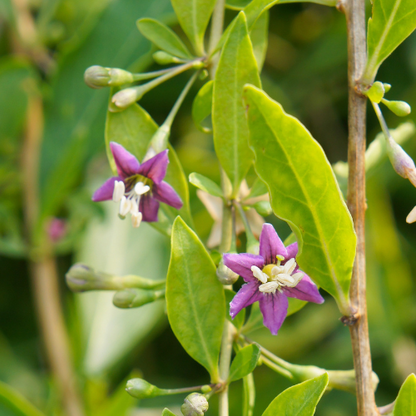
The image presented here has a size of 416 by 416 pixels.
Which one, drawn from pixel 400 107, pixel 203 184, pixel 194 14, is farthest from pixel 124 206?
pixel 400 107

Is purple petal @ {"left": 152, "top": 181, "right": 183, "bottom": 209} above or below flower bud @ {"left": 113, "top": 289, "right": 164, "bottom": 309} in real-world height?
above

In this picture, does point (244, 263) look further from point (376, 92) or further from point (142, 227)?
point (142, 227)

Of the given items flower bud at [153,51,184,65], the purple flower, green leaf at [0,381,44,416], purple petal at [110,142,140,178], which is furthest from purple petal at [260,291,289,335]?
green leaf at [0,381,44,416]

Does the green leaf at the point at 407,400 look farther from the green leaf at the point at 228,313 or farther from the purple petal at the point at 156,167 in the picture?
the purple petal at the point at 156,167

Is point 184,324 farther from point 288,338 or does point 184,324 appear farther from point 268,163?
point 288,338

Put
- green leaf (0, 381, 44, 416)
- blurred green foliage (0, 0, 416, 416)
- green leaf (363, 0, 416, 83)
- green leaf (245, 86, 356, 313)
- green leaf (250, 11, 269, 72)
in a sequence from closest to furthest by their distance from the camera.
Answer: green leaf (245, 86, 356, 313) → green leaf (363, 0, 416, 83) → green leaf (250, 11, 269, 72) → green leaf (0, 381, 44, 416) → blurred green foliage (0, 0, 416, 416)

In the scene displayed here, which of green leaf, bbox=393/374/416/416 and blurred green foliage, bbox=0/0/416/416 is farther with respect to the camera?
blurred green foliage, bbox=0/0/416/416

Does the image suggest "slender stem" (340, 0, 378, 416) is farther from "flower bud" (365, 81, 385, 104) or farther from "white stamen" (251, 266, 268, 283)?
"white stamen" (251, 266, 268, 283)
